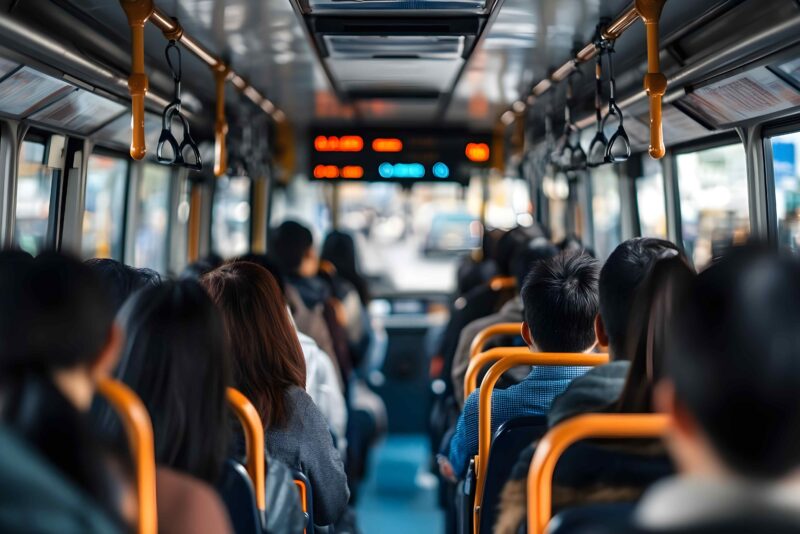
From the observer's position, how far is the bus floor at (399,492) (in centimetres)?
591

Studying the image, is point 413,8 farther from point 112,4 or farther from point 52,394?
point 52,394

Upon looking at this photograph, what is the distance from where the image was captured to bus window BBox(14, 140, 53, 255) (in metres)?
4.23

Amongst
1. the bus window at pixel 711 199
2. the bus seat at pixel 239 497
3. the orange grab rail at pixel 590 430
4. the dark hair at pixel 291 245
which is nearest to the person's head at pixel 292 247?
the dark hair at pixel 291 245

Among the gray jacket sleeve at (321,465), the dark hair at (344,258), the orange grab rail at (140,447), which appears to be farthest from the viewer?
the dark hair at (344,258)

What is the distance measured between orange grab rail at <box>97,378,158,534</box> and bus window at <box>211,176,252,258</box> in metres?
5.66

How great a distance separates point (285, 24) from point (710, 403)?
141 inches

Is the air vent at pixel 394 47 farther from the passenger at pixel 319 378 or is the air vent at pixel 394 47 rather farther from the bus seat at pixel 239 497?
the bus seat at pixel 239 497

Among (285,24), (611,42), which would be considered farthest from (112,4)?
(611,42)

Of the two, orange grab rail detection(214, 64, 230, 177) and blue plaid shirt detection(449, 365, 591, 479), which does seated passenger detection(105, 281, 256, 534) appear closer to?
blue plaid shirt detection(449, 365, 591, 479)

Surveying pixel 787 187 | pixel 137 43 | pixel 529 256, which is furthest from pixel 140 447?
pixel 787 187

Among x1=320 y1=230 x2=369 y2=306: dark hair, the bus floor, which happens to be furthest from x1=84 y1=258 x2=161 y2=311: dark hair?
x1=320 y1=230 x2=369 y2=306: dark hair

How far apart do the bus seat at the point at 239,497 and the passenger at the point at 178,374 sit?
0.10m

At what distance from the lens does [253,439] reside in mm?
2084

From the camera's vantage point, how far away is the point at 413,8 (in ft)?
12.8
